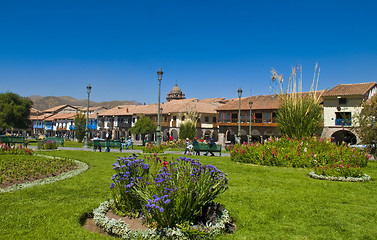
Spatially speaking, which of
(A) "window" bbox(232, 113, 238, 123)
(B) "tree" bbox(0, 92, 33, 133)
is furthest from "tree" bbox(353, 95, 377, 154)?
(B) "tree" bbox(0, 92, 33, 133)

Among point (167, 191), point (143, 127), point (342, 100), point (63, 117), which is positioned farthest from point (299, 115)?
point (63, 117)

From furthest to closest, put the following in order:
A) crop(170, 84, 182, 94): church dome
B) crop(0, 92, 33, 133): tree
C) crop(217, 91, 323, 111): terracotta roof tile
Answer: crop(170, 84, 182, 94): church dome < crop(0, 92, 33, 133): tree < crop(217, 91, 323, 111): terracotta roof tile

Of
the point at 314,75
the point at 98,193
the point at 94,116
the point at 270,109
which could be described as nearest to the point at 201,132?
the point at 270,109

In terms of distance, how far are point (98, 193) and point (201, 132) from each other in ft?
139

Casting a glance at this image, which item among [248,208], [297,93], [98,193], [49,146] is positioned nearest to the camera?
[248,208]

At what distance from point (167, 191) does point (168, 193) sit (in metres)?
0.09

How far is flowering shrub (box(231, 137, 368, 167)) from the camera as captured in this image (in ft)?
39.2

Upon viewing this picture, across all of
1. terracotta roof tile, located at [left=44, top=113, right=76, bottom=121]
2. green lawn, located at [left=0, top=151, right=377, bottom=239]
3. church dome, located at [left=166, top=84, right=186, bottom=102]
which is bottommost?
green lawn, located at [left=0, top=151, right=377, bottom=239]

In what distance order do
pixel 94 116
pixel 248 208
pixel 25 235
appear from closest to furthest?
pixel 25 235 → pixel 248 208 → pixel 94 116

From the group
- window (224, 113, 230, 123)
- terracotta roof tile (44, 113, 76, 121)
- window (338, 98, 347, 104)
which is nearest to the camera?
window (338, 98, 347, 104)

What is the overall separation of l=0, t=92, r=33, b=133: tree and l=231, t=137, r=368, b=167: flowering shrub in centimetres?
3769

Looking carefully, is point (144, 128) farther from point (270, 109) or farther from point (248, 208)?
point (248, 208)

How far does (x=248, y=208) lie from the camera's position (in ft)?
20.2

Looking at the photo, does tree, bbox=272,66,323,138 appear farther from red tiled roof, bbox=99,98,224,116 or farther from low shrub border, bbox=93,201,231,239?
red tiled roof, bbox=99,98,224,116
